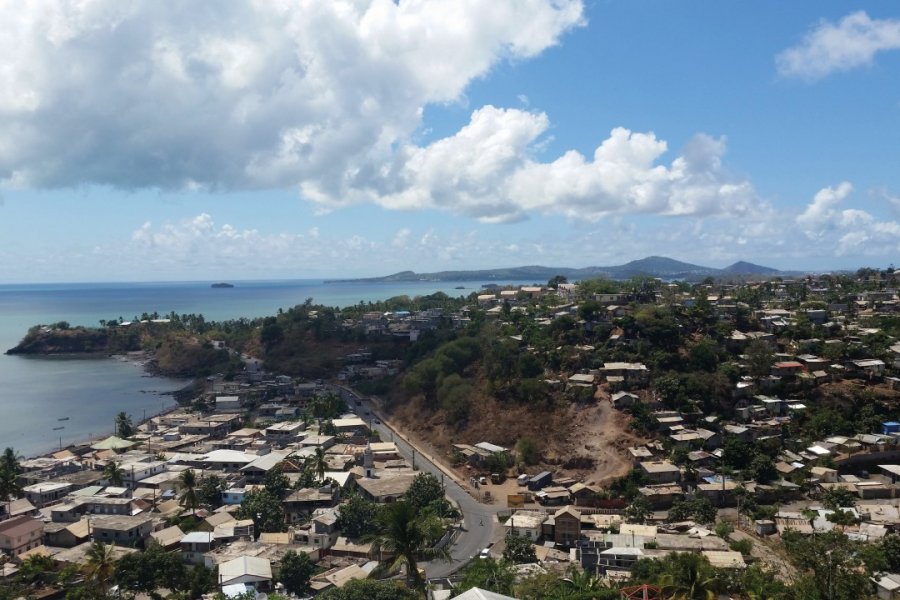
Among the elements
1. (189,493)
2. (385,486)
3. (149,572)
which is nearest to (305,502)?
(385,486)

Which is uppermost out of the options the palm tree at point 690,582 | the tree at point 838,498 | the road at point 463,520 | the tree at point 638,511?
the palm tree at point 690,582

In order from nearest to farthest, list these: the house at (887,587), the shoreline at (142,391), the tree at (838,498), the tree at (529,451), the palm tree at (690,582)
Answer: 1. the palm tree at (690,582)
2. the house at (887,587)
3. the tree at (838,498)
4. the tree at (529,451)
5. the shoreline at (142,391)

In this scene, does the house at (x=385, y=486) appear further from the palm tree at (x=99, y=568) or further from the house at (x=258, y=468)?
the palm tree at (x=99, y=568)

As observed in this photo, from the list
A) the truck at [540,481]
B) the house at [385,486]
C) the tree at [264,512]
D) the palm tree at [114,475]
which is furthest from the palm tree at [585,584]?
the palm tree at [114,475]

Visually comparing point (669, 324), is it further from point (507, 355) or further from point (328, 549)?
point (328, 549)

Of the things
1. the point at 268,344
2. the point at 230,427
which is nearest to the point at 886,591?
the point at 230,427

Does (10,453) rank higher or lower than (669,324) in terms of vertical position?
lower

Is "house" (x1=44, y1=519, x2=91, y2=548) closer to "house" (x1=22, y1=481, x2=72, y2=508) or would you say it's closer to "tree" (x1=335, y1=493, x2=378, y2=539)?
"house" (x1=22, y1=481, x2=72, y2=508)
